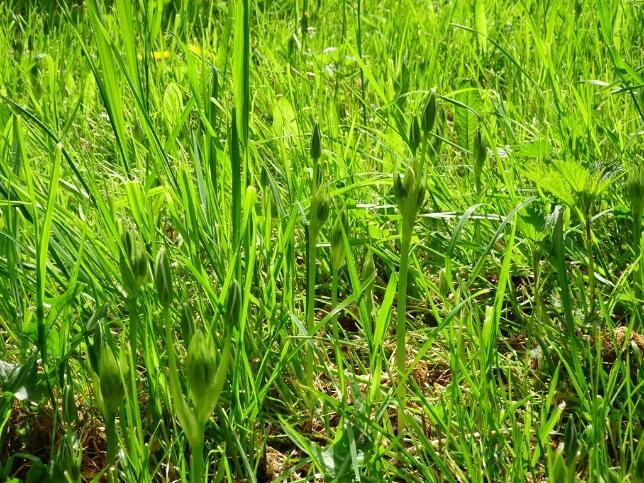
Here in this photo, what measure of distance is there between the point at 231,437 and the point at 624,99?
1239 mm

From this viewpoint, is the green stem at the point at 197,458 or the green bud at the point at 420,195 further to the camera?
the green bud at the point at 420,195

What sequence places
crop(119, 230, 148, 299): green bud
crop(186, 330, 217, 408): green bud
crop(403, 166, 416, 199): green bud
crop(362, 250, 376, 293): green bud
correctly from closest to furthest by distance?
crop(186, 330, 217, 408): green bud, crop(119, 230, 148, 299): green bud, crop(403, 166, 416, 199): green bud, crop(362, 250, 376, 293): green bud

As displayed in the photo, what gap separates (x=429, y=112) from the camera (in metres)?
1.19

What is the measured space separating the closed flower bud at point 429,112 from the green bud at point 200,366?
51 centimetres

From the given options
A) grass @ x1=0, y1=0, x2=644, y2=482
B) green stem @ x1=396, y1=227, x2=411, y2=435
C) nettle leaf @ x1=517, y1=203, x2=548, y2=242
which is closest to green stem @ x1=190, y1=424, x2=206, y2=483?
grass @ x1=0, y1=0, x2=644, y2=482

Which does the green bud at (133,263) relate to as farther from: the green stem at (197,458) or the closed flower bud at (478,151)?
the closed flower bud at (478,151)

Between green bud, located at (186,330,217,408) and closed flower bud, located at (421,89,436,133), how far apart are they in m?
0.51

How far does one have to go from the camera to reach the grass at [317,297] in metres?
0.97

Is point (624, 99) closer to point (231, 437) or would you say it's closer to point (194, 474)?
point (231, 437)

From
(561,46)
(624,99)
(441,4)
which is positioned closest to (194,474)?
(624,99)

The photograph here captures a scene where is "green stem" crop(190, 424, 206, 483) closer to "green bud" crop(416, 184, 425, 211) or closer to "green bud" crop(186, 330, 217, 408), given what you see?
"green bud" crop(186, 330, 217, 408)

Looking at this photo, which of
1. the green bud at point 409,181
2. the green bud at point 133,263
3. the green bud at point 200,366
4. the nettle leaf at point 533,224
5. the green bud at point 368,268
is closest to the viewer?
the green bud at point 200,366

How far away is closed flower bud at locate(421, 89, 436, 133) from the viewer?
1182mm

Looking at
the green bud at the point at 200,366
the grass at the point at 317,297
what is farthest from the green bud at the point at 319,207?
the green bud at the point at 200,366
